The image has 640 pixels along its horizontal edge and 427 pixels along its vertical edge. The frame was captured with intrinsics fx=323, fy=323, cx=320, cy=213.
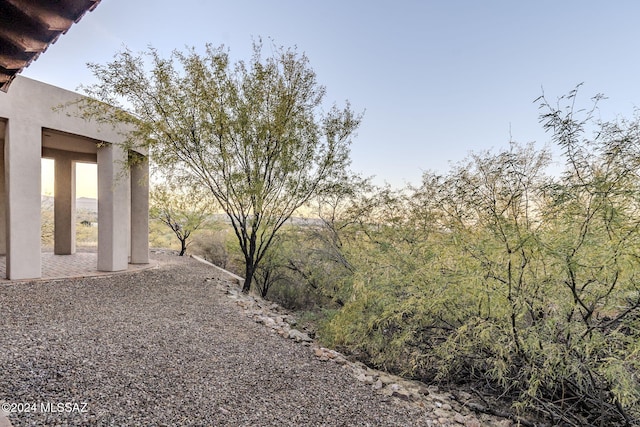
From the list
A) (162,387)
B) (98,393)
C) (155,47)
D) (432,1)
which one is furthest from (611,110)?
(155,47)

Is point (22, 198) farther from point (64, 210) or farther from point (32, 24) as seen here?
point (32, 24)

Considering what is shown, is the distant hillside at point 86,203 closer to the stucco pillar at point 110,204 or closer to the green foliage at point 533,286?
the stucco pillar at point 110,204

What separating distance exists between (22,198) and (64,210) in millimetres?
4851

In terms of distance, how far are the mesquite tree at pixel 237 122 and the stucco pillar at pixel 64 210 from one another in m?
4.33

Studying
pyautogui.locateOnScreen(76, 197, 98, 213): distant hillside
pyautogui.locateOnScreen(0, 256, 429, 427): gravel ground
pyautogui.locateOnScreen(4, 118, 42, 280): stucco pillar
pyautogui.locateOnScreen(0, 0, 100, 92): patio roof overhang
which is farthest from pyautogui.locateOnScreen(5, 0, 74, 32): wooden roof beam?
pyautogui.locateOnScreen(76, 197, 98, 213): distant hillside

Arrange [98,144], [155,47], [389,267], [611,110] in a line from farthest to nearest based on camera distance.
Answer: [98,144]
[155,47]
[389,267]
[611,110]

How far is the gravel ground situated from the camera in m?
2.57

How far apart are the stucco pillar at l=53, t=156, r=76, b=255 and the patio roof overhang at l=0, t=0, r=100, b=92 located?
1032 centimetres

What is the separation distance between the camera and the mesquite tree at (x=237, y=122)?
680cm

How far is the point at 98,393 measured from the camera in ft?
8.82

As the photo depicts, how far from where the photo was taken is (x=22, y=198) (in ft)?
19.7

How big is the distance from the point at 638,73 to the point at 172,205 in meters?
12.4

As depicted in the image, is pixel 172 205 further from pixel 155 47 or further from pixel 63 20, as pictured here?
pixel 63 20

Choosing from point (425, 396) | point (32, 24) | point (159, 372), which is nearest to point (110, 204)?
point (159, 372)
